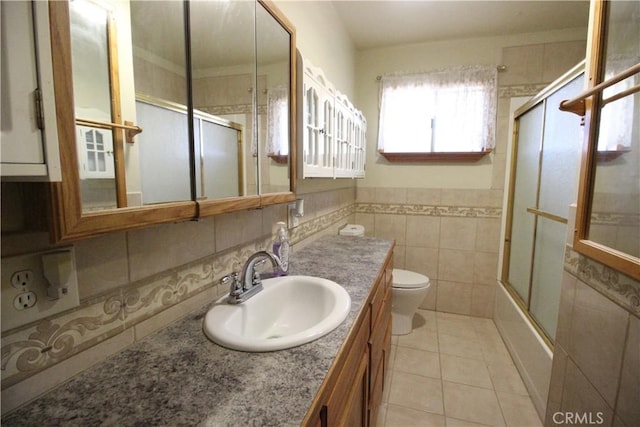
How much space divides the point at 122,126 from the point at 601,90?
4.44 feet

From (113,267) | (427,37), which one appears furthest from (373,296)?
(427,37)

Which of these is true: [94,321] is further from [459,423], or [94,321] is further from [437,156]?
[437,156]

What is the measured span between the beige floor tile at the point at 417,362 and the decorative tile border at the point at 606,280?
3.64ft

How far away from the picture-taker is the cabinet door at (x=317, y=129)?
1405 millimetres

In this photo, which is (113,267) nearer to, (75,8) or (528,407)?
(75,8)

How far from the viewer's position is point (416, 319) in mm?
2572

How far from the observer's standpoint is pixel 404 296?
7.15ft

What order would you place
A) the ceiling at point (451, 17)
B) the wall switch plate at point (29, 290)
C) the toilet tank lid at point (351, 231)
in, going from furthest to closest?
the toilet tank lid at point (351, 231), the ceiling at point (451, 17), the wall switch plate at point (29, 290)

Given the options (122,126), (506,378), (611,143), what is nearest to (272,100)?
(122,126)

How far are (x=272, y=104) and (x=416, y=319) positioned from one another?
7.21ft

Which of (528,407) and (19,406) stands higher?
(19,406)

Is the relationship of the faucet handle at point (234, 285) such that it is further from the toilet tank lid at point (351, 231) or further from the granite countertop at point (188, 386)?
the toilet tank lid at point (351, 231)

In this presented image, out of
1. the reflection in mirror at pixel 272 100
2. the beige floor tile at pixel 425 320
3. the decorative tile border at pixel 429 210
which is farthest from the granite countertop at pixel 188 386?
the decorative tile border at pixel 429 210

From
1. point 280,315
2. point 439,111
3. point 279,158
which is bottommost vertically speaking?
point 280,315
